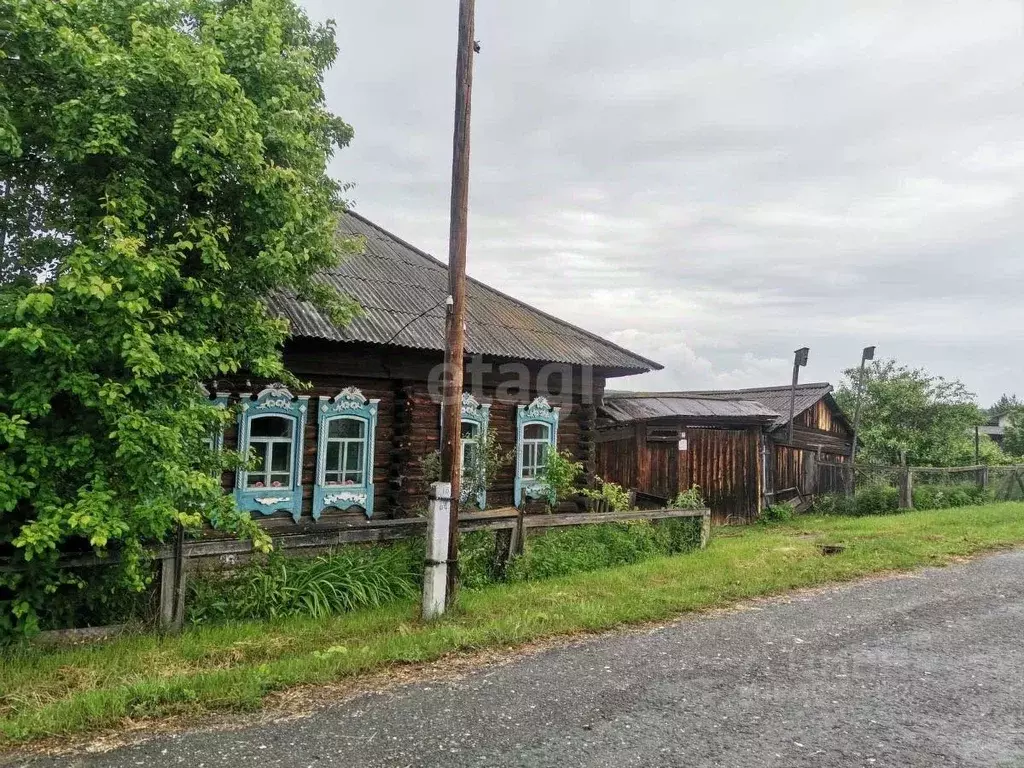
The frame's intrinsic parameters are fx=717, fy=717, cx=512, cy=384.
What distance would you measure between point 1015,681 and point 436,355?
Answer: 824cm

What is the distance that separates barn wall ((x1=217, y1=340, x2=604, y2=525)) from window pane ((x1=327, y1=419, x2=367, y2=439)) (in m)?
0.26

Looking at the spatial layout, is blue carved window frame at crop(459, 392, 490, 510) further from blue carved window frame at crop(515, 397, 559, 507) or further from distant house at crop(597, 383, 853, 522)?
distant house at crop(597, 383, 853, 522)

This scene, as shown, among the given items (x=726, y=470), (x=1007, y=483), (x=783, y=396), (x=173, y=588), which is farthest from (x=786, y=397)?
(x=173, y=588)

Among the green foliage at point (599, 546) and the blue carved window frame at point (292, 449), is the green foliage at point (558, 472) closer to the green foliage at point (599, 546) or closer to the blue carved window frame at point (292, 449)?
the green foliage at point (599, 546)

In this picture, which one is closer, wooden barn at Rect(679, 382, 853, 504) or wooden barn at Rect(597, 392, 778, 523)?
wooden barn at Rect(597, 392, 778, 523)

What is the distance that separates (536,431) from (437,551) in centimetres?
645

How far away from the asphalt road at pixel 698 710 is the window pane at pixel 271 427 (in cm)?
586

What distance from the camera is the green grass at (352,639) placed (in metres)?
4.74

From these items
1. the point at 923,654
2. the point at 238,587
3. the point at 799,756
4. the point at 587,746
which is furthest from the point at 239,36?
the point at 923,654

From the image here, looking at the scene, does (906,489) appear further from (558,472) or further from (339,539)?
(339,539)

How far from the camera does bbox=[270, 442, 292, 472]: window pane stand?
33.7ft

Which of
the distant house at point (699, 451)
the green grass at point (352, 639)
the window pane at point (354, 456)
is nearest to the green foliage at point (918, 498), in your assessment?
the distant house at point (699, 451)

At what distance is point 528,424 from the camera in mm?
13008

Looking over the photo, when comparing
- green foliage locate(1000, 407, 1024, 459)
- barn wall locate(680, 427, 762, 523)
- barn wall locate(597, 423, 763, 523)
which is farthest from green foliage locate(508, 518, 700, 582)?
green foliage locate(1000, 407, 1024, 459)
